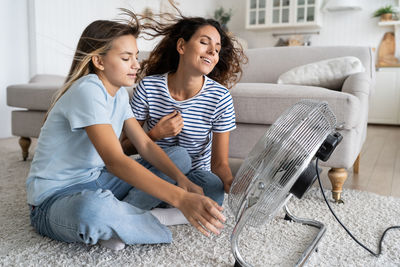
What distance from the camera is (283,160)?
70cm

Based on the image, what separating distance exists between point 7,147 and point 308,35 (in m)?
3.99

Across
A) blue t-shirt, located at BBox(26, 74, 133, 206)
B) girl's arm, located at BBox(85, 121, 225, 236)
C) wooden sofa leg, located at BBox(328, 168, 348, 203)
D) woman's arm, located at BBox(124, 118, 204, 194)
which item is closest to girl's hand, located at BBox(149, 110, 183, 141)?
woman's arm, located at BBox(124, 118, 204, 194)

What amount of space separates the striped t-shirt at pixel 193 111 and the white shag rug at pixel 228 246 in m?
0.27

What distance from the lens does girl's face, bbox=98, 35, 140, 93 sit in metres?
1.05

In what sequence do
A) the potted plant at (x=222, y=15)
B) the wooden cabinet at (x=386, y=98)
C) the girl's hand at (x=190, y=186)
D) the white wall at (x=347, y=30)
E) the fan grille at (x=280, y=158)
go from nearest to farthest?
the fan grille at (x=280, y=158) → the girl's hand at (x=190, y=186) → the wooden cabinet at (x=386, y=98) → the white wall at (x=347, y=30) → the potted plant at (x=222, y=15)

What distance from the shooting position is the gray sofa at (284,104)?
56.8 inches

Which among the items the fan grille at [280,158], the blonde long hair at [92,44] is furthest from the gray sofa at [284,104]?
the blonde long hair at [92,44]

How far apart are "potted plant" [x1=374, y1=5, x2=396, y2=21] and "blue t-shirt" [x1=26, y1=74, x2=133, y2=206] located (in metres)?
4.42

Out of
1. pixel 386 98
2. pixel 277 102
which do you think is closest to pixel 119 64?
pixel 277 102

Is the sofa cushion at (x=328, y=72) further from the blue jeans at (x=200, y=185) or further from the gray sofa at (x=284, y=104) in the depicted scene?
the blue jeans at (x=200, y=185)

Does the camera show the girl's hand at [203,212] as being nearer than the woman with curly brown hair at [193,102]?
Yes

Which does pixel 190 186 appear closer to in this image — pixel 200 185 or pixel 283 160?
pixel 200 185

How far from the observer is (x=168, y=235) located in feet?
3.36

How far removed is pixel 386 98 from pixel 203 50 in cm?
378
